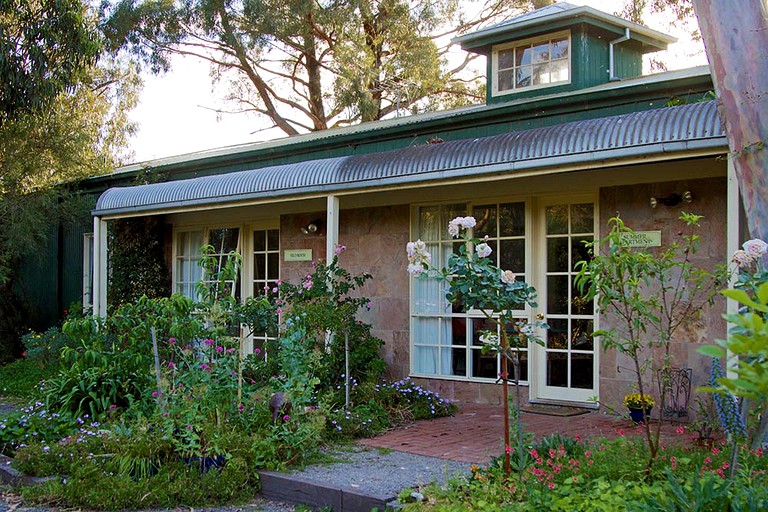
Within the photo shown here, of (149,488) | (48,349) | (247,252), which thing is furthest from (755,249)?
(48,349)

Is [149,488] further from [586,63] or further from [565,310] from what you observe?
[586,63]

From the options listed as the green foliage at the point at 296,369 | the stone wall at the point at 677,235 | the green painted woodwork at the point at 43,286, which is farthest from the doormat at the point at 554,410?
the green painted woodwork at the point at 43,286

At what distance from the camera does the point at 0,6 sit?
A: 39.3ft

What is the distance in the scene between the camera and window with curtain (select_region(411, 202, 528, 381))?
848cm

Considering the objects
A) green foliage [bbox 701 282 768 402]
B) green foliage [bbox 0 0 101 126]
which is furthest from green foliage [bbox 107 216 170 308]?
green foliage [bbox 701 282 768 402]

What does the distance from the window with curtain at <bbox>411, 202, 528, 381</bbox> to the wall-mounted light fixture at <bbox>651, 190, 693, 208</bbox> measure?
1453mm

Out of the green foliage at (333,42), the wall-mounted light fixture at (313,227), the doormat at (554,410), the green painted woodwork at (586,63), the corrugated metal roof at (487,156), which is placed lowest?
the doormat at (554,410)

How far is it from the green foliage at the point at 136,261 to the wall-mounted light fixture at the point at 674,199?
316 inches

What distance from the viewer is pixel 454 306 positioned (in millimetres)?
8922

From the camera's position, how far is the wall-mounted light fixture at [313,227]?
33.9 ft

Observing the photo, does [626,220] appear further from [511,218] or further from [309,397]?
[309,397]

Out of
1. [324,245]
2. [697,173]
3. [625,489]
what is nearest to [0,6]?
[324,245]

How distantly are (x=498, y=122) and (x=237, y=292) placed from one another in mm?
4950

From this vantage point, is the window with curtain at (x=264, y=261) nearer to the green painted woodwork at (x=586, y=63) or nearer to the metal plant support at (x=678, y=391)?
the green painted woodwork at (x=586, y=63)
